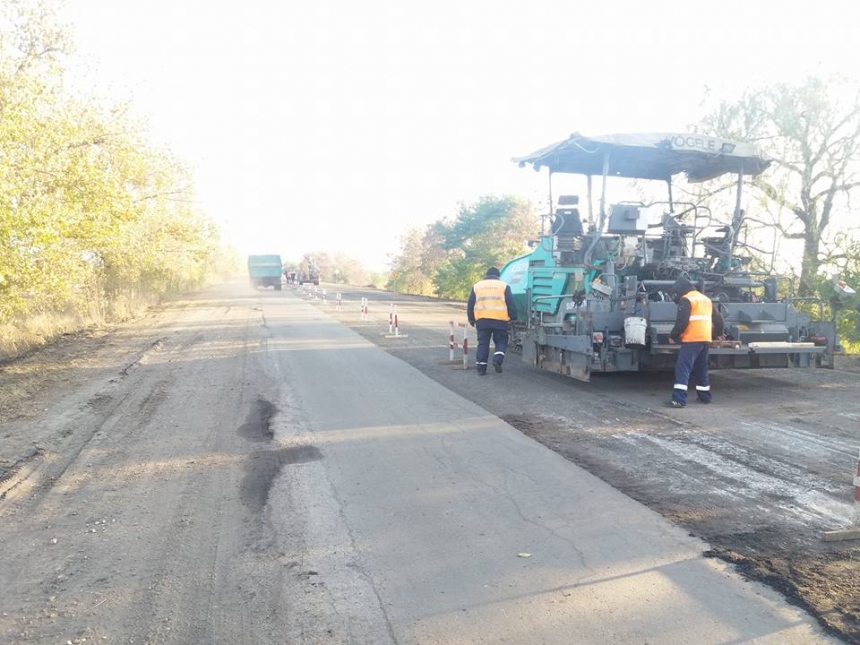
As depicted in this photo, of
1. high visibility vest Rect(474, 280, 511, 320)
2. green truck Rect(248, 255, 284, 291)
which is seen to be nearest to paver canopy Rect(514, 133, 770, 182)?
high visibility vest Rect(474, 280, 511, 320)

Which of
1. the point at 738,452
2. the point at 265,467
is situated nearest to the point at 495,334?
the point at 738,452

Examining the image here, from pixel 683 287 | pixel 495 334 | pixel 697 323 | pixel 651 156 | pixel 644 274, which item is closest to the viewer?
pixel 697 323

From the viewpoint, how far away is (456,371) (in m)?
11.1

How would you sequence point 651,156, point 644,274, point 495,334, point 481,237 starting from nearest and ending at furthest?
point 644,274
point 651,156
point 495,334
point 481,237

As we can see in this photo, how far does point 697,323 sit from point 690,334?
0.52ft

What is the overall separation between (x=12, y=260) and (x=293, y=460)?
7.08m

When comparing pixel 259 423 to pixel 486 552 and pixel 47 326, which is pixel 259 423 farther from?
pixel 47 326

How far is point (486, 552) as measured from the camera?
13.2 feet

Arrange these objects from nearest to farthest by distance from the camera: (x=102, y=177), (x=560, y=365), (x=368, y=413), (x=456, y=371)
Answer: (x=368, y=413) → (x=560, y=365) → (x=456, y=371) → (x=102, y=177)

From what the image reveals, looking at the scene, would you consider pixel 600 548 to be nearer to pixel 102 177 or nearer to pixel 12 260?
pixel 12 260

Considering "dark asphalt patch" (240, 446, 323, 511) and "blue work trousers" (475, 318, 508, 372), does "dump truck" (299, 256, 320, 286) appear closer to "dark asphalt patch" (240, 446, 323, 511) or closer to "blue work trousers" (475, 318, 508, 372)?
"blue work trousers" (475, 318, 508, 372)

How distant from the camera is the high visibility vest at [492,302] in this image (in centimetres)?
1100

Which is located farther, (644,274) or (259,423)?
(644,274)

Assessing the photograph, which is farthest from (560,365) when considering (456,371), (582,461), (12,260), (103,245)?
(103,245)
